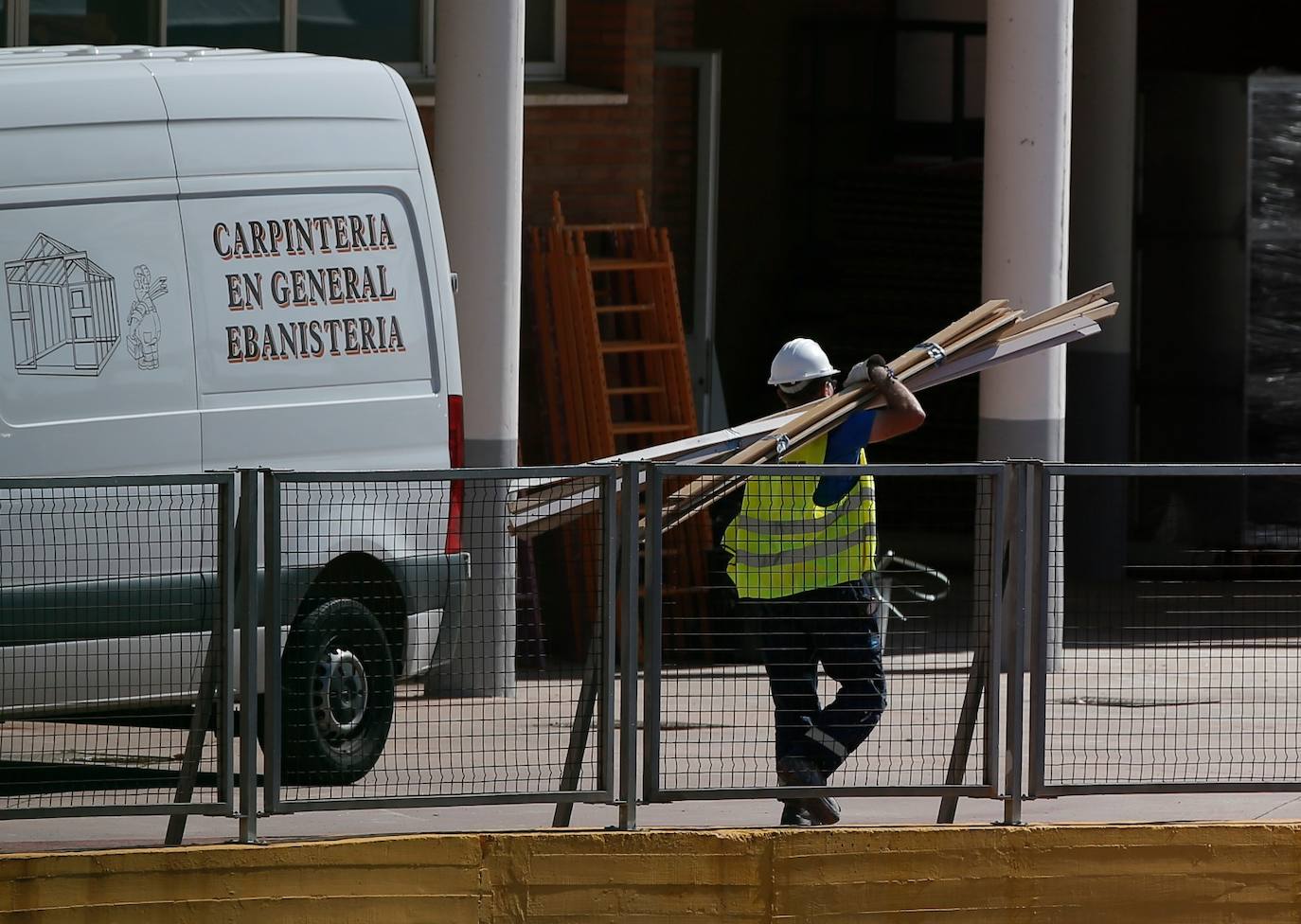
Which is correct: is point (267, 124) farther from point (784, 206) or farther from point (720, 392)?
point (784, 206)

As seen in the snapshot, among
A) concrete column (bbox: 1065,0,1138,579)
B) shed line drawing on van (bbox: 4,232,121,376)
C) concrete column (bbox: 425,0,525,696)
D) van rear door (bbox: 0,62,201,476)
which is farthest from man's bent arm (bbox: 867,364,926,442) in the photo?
concrete column (bbox: 1065,0,1138,579)

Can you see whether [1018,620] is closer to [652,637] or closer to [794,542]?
[794,542]

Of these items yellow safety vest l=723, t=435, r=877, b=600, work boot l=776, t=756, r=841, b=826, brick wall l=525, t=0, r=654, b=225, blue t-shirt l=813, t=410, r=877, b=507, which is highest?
brick wall l=525, t=0, r=654, b=225

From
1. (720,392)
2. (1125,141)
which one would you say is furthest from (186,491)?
(1125,141)

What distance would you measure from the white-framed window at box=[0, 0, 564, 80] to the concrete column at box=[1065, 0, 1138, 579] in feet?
12.7

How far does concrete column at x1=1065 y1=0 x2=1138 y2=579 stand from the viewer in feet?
48.0

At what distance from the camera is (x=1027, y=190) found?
1138 cm

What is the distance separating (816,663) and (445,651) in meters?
1.24

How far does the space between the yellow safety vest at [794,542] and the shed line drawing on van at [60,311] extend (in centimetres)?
241

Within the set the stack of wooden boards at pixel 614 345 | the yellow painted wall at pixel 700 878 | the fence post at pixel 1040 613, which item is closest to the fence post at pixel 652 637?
the yellow painted wall at pixel 700 878

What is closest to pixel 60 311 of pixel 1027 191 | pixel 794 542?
pixel 794 542

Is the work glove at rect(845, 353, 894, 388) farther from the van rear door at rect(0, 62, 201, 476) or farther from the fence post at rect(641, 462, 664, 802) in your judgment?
the van rear door at rect(0, 62, 201, 476)

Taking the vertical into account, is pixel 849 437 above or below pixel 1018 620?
above

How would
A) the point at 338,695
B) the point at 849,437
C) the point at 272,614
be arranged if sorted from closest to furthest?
1. the point at 272,614
2. the point at 338,695
3. the point at 849,437
